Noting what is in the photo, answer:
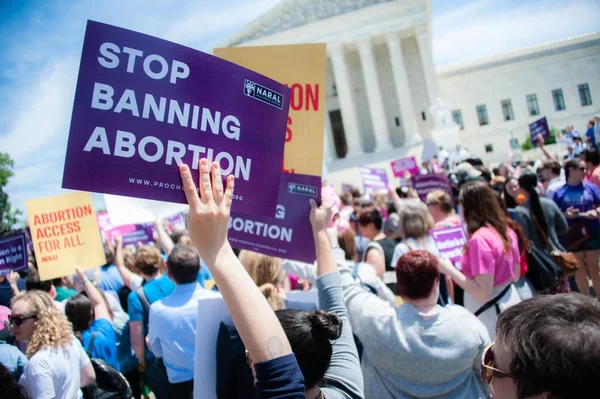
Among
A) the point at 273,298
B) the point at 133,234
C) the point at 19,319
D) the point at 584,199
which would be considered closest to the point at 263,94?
the point at 273,298

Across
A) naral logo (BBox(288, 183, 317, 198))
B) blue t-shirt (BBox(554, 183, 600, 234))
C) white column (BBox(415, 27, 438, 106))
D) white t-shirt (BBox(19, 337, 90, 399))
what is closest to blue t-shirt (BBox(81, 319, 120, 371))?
white t-shirt (BBox(19, 337, 90, 399))

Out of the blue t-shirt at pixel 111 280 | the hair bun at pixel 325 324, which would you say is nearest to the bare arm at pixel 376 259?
the hair bun at pixel 325 324

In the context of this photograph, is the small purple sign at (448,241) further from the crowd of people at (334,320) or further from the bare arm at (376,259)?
the bare arm at (376,259)

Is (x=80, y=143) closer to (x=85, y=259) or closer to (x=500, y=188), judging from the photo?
(x=85, y=259)

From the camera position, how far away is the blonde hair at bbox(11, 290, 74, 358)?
277 centimetres

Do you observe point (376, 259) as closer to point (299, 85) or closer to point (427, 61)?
point (299, 85)

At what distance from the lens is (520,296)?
12.5 feet

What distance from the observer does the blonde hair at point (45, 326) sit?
9.10ft

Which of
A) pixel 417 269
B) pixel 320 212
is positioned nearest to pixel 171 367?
pixel 320 212

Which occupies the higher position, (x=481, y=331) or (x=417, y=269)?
(x=417, y=269)

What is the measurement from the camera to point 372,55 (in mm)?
39594

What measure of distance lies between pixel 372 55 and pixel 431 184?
34.2 metres

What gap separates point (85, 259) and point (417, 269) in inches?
135

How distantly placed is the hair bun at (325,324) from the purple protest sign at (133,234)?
708 cm
